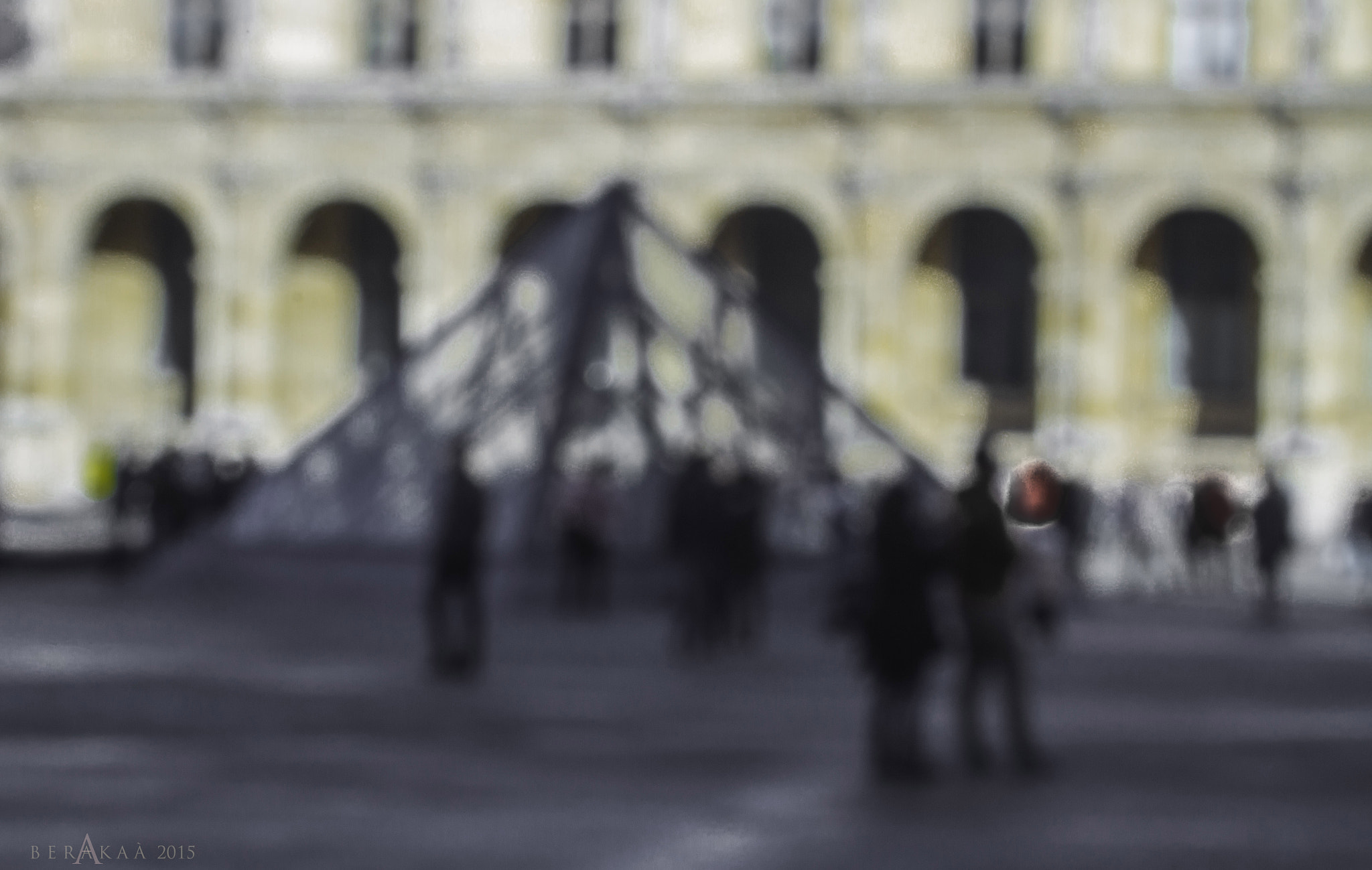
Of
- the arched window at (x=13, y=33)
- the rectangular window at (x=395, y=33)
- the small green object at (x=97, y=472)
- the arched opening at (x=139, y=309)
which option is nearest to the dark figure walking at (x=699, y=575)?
the small green object at (x=97, y=472)

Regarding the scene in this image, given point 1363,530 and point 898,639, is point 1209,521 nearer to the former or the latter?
point 1363,530

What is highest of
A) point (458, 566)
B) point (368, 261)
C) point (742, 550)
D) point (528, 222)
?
point (528, 222)

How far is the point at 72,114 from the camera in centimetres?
3991

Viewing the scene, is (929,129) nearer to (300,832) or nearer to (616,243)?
(616,243)

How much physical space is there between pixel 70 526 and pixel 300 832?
28.6 metres

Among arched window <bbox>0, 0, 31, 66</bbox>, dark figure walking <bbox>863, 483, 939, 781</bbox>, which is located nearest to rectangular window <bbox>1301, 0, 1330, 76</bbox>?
arched window <bbox>0, 0, 31, 66</bbox>

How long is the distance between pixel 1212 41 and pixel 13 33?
18.5m

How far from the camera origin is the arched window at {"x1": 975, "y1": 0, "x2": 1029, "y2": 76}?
128 feet

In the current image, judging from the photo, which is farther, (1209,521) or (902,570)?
(1209,521)

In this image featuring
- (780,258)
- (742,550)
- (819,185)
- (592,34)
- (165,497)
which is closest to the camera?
(742,550)

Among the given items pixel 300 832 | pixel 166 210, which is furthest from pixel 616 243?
pixel 166 210

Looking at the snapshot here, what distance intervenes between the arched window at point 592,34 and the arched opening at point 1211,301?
8.63m

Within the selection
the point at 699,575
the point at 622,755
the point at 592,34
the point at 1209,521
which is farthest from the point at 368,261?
the point at 622,755

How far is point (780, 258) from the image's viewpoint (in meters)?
41.3
